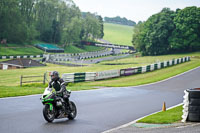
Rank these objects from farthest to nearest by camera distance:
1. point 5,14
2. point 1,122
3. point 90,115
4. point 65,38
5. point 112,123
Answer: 1. point 65,38
2. point 5,14
3. point 90,115
4. point 112,123
5. point 1,122

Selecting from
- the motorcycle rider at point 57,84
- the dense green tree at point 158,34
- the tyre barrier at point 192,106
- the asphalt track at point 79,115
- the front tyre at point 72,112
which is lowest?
the asphalt track at point 79,115

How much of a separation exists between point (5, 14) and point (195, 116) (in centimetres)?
9074

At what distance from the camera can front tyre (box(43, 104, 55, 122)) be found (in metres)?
12.2

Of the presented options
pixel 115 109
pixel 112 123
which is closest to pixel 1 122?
pixel 112 123

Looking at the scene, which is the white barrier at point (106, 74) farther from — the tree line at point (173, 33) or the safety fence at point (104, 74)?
the tree line at point (173, 33)

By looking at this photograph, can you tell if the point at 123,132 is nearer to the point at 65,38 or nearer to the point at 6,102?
the point at 6,102

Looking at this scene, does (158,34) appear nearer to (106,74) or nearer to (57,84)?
(106,74)

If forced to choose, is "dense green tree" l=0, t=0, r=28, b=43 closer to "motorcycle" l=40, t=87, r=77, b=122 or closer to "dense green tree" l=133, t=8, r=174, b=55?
"dense green tree" l=133, t=8, r=174, b=55

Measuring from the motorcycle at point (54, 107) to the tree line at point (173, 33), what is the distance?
8030cm

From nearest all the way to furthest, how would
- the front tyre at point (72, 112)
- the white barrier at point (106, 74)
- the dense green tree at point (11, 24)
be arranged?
the front tyre at point (72, 112), the white barrier at point (106, 74), the dense green tree at point (11, 24)

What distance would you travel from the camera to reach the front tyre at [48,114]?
12.2 m

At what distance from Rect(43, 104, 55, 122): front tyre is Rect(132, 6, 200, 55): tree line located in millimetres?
81263

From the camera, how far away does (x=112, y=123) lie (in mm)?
13922

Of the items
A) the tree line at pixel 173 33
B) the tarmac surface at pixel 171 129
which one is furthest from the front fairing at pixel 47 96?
the tree line at pixel 173 33
